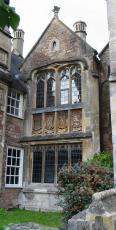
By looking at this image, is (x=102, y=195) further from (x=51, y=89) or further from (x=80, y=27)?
(x=80, y=27)

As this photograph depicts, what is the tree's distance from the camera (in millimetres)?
2172

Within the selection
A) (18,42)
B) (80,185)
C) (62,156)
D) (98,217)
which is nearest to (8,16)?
(98,217)

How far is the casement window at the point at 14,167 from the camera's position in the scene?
15312 mm

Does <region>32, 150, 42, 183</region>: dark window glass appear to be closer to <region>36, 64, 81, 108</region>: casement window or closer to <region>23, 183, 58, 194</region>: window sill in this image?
<region>23, 183, 58, 194</region>: window sill

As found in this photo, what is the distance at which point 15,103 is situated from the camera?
16.7 m

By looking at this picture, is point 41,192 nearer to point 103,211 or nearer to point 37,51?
point 37,51

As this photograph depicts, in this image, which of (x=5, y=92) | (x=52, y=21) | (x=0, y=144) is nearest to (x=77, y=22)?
(x=52, y=21)

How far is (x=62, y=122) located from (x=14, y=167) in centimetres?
360

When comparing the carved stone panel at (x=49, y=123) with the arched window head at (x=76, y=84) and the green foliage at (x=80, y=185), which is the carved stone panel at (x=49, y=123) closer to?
the arched window head at (x=76, y=84)

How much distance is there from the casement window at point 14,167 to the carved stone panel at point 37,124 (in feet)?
4.56

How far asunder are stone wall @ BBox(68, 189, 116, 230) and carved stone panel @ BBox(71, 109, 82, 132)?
980 centimetres

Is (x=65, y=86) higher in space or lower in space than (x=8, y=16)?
higher

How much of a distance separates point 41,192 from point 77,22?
18.3 m

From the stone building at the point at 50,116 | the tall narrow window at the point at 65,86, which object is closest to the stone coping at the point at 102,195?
the stone building at the point at 50,116
